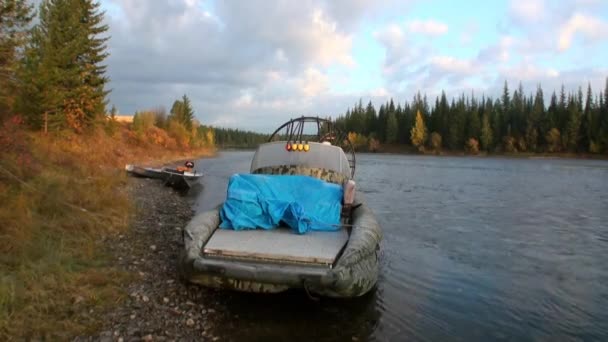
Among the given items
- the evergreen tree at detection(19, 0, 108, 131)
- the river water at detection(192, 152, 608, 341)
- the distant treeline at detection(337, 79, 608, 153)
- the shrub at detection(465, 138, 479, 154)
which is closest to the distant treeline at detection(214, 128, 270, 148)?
the distant treeline at detection(337, 79, 608, 153)

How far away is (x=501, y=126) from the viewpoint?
9256 centimetres

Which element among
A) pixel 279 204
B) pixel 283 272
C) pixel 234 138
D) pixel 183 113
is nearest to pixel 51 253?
pixel 279 204

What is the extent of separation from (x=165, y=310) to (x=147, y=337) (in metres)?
0.82

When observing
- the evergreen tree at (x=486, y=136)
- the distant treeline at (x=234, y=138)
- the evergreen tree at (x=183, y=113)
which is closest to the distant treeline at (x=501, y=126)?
the evergreen tree at (x=486, y=136)

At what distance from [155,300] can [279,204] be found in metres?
2.66

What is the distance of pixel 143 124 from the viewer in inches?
2361

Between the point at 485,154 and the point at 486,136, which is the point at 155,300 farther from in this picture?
the point at 486,136

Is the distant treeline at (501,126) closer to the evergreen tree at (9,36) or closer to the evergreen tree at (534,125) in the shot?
the evergreen tree at (534,125)

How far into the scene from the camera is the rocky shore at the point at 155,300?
5.50 m

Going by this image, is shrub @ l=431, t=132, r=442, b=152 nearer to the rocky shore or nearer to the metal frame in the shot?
the metal frame

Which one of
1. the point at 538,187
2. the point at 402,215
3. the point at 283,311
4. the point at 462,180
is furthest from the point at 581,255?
the point at 462,180

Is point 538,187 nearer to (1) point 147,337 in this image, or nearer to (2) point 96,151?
(1) point 147,337

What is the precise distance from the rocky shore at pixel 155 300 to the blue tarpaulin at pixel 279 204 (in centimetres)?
139

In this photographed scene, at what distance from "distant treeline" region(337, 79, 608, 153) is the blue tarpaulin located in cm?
8058
